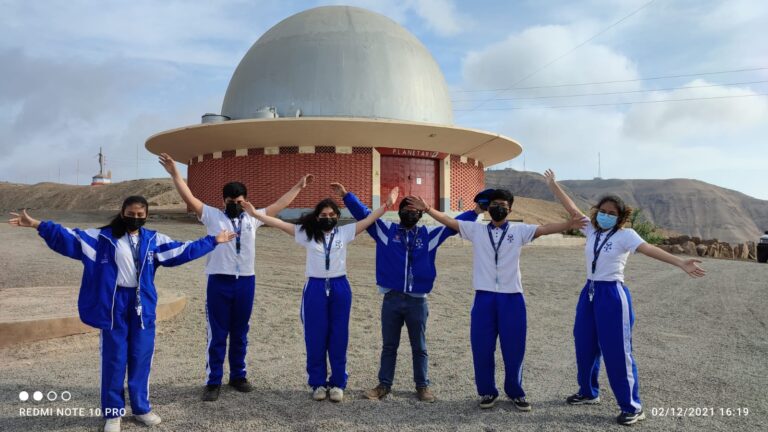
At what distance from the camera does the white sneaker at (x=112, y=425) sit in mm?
3416

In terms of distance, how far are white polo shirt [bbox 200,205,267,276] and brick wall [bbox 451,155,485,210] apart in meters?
16.2

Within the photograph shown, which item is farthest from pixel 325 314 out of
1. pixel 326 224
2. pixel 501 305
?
pixel 501 305

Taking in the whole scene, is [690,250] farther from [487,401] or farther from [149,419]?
[149,419]

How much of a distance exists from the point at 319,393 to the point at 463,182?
17392 millimetres

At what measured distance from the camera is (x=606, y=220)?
157 inches

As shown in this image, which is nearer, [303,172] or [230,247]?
[230,247]

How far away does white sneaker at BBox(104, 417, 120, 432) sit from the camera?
3.42 m

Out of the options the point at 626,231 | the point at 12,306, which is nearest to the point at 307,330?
the point at 626,231

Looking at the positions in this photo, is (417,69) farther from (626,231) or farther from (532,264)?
(626,231)

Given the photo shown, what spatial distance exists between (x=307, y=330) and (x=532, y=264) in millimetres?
10336

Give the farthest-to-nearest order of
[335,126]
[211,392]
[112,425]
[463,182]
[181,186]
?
[463,182]
[335,126]
[181,186]
[211,392]
[112,425]

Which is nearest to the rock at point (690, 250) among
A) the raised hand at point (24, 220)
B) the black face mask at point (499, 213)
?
the black face mask at point (499, 213)

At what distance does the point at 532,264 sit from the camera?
13.4 meters

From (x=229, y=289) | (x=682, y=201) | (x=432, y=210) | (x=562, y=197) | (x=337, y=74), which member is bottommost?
(x=229, y=289)
